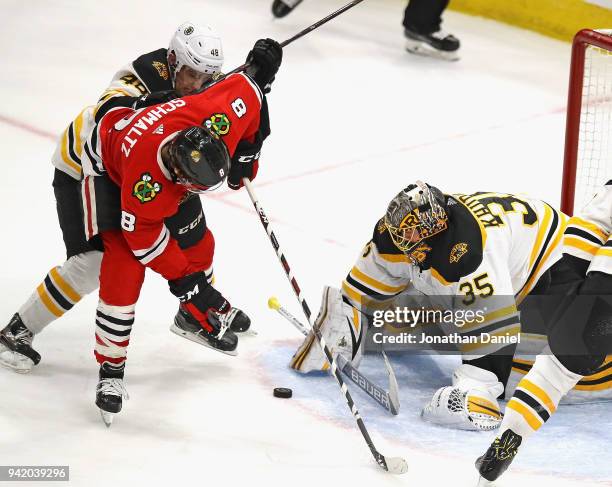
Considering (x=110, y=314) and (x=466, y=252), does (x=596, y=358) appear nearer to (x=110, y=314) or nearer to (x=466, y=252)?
(x=466, y=252)

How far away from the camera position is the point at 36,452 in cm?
323

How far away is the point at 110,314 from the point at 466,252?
1.01 m

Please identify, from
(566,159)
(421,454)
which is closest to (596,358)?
(421,454)

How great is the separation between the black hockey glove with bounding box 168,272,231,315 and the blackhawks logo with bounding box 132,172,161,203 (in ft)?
1.18

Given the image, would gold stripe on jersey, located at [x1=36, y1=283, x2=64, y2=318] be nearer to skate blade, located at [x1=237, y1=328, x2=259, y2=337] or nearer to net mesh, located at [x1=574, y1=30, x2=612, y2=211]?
skate blade, located at [x1=237, y1=328, x2=259, y2=337]

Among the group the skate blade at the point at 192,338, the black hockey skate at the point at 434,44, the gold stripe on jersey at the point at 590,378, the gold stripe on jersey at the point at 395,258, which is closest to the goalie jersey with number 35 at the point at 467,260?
the gold stripe on jersey at the point at 395,258

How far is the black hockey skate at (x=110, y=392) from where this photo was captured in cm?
338

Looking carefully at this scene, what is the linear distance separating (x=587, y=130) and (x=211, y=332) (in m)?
2.07

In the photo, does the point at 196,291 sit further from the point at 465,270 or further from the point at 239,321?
the point at 465,270

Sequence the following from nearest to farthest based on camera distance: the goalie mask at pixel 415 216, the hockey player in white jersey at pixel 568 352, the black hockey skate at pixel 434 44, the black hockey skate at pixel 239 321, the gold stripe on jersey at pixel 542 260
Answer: the hockey player in white jersey at pixel 568 352, the goalie mask at pixel 415 216, the gold stripe on jersey at pixel 542 260, the black hockey skate at pixel 239 321, the black hockey skate at pixel 434 44

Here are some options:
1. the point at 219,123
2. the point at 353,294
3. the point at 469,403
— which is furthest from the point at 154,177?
the point at 469,403

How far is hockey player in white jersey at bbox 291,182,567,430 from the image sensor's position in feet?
11.5

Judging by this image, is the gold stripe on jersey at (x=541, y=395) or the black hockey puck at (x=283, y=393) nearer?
the gold stripe on jersey at (x=541, y=395)

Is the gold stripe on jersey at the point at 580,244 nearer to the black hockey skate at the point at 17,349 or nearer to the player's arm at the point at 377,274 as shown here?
the player's arm at the point at 377,274
